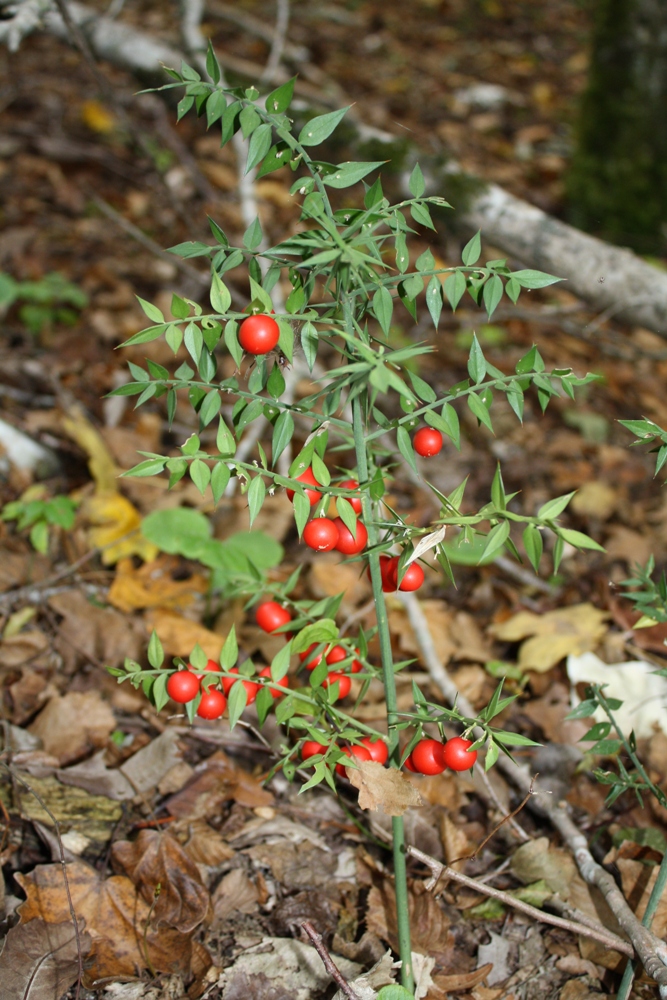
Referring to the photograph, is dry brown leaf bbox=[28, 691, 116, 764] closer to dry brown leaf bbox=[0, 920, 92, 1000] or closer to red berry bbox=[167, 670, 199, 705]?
dry brown leaf bbox=[0, 920, 92, 1000]

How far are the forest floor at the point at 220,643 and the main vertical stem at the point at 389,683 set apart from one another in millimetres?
98

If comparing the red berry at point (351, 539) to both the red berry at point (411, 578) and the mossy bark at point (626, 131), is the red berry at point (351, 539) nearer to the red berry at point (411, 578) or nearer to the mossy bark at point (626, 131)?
the red berry at point (411, 578)

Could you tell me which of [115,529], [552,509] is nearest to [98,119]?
[115,529]

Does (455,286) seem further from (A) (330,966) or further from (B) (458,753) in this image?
(A) (330,966)

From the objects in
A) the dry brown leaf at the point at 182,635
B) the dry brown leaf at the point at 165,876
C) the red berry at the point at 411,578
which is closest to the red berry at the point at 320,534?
the red berry at the point at 411,578

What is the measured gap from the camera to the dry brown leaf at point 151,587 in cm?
246

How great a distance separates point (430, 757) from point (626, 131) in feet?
12.8

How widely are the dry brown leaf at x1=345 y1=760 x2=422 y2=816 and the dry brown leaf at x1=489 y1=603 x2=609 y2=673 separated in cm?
99

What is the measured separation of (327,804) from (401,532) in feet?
3.25

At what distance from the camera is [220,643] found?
229 centimetres

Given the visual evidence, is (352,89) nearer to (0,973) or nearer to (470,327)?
(470,327)

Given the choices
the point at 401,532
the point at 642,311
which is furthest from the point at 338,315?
the point at 642,311

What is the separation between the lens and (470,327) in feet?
13.1

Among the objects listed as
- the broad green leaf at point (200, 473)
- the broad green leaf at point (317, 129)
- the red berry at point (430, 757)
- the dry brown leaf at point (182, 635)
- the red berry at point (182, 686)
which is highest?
the broad green leaf at point (317, 129)
